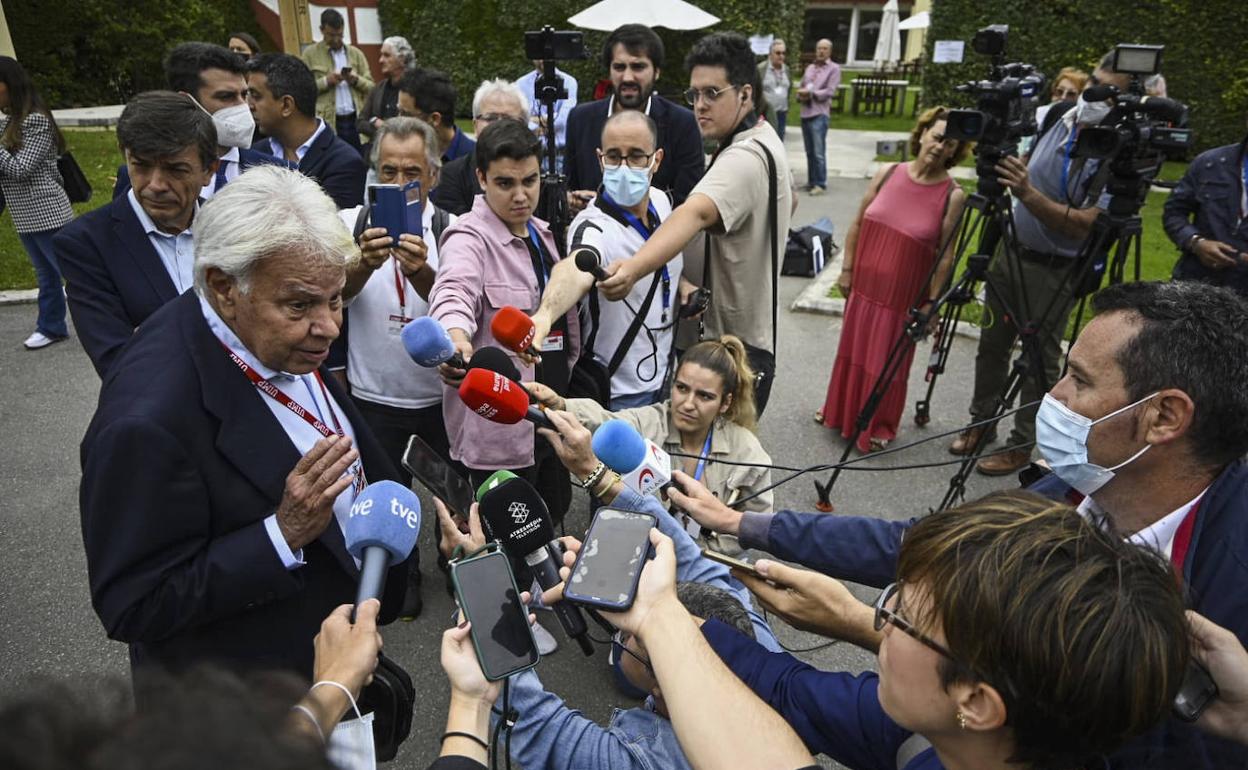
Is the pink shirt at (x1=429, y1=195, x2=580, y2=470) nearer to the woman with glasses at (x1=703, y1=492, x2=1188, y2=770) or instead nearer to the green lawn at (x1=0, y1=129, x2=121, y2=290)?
the woman with glasses at (x1=703, y1=492, x2=1188, y2=770)

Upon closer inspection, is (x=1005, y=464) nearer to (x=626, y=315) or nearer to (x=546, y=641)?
(x=626, y=315)

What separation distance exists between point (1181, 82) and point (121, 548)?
14969mm

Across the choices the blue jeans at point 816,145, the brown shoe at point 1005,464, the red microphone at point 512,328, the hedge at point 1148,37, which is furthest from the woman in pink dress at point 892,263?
the hedge at point 1148,37

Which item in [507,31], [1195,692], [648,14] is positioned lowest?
[1195,692]

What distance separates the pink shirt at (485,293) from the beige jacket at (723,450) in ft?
1.39

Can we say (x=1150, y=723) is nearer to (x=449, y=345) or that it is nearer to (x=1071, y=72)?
(x=449, y=345)

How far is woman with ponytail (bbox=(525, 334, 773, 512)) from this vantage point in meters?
3.06

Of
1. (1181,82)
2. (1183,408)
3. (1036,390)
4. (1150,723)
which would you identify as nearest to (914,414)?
(1036,390)

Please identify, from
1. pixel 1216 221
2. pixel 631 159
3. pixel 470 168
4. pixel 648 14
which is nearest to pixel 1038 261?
pixel 1216 221

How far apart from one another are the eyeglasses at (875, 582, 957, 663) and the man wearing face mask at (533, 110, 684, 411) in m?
1.95

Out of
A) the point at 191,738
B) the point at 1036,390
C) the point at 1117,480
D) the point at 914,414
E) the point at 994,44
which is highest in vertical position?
the point at 994,44

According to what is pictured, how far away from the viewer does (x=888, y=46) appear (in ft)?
73.4

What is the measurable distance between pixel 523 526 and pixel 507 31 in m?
16.6

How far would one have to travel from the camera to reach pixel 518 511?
175cm
